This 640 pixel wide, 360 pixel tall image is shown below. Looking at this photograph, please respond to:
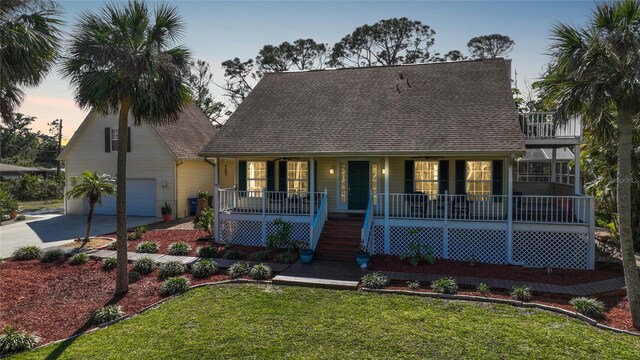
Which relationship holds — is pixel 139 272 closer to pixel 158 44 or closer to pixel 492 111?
pixel 158 44

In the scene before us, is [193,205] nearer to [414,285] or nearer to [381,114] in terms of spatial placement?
[381,114]

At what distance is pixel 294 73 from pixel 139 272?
1218 centimetres

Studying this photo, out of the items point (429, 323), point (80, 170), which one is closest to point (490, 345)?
point (429, 323)

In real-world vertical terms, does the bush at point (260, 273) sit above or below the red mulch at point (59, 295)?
above

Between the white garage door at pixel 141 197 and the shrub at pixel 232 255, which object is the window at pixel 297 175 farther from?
the white garage door at pixel 141 197

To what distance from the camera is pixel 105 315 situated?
8234mm

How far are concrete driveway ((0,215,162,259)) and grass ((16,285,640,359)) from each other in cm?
931

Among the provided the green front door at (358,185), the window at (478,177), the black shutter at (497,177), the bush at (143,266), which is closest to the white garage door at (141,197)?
the bush at (143,266)

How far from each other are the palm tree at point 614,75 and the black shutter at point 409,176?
6508 mm

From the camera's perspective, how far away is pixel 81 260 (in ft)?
40.3

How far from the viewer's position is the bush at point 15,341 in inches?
275

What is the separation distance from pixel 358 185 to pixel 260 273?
616cm

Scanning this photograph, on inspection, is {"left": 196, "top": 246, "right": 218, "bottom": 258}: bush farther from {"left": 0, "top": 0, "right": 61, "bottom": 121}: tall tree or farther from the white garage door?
the white garage door

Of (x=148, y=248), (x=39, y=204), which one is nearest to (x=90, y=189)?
(x=148, y=248)
